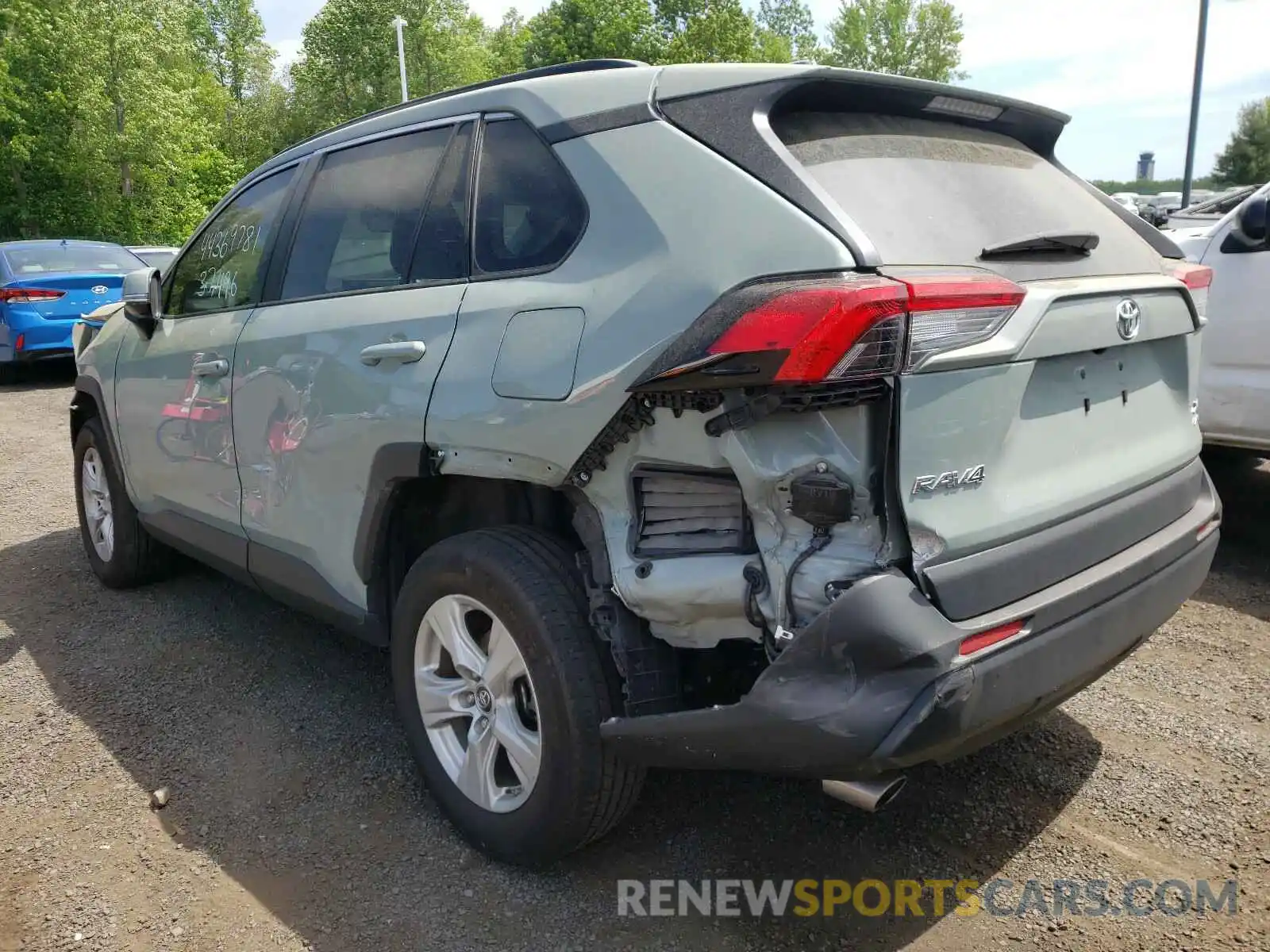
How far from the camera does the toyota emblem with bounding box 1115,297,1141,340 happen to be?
7.73 ft

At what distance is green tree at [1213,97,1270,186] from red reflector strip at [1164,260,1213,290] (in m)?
53.3

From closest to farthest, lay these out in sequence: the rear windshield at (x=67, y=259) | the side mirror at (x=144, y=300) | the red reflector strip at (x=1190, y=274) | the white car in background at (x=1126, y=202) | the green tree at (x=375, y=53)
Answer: the red reflector strip at (x=1190, y=274)
the white car in background at (x=1126, y=202)
the side mirror at (x=144, y=300)
the rear windshield at (x=67, y=259)
the green tree at (x=375, y=53)

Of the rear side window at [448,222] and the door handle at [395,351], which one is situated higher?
the rear side window at [448,222]

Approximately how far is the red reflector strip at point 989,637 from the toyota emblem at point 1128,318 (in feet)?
2.73

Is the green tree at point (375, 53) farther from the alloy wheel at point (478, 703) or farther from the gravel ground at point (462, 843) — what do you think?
the alloy wheel at point (478, 703)

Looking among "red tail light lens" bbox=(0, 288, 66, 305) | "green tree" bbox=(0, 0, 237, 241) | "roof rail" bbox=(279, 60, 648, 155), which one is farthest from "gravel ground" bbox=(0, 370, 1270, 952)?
"green tree" bbox=(0, 0, 237, 241)

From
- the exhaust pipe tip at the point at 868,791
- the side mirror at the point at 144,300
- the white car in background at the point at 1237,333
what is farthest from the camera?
the white car in background at the point at 1237,333

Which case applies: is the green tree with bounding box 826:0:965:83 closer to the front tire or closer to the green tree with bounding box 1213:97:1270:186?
the green tree with bounding box 1213:97:1270:186

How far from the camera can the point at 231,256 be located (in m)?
3.75

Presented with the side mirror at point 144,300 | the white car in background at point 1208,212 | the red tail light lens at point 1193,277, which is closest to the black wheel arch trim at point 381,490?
the side mirror at point 144,300

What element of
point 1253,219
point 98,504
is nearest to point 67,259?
point 98,504

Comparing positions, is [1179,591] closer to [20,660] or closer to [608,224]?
[608,224]

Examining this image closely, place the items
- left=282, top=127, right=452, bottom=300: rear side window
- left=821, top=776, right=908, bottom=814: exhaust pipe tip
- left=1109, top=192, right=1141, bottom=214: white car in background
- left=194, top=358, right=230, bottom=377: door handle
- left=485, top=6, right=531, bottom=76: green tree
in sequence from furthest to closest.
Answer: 1. left=485, top=6, right=531, bottom=76: green tree
2. left=194, top=358, right=230, bottom=377: door handle
3. left=1109, top=192, right=1141, bottom=214: white car in background
4. left=282, top=127, right=452, bottom=300: rear side window
5. left=821, top=776, right=908, bottom=814: exhaust pipe tip

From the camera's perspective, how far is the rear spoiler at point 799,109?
80.0 inches
